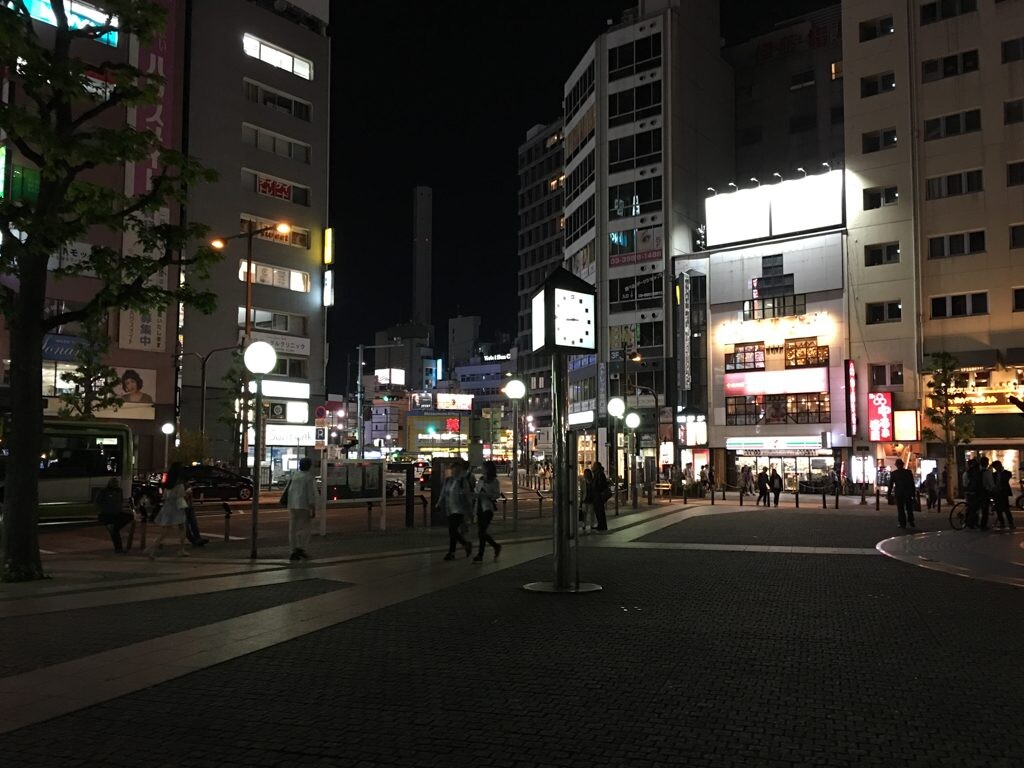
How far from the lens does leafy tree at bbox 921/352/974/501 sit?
39469 mm

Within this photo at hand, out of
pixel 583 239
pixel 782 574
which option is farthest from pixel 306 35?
pixel 782 574

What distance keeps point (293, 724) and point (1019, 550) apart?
15218mm

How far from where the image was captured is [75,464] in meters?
25.4

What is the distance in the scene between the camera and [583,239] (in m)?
63.4

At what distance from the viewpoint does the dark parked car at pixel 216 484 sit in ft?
114

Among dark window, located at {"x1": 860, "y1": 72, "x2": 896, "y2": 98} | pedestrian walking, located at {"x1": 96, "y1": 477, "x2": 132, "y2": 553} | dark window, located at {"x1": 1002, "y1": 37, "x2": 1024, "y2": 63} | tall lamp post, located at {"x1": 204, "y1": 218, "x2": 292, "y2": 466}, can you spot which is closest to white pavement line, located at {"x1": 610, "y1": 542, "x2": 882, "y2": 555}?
pedestrian walking, located at {"x1": 96, "y1": 477, "x2": 132, "y2": 553}

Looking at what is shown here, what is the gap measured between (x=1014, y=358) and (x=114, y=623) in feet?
142

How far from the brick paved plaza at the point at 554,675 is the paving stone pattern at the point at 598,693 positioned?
24 millimetres

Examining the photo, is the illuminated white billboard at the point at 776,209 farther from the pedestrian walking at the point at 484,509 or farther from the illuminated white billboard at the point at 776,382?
the pedestrian walking at the point at 484,509

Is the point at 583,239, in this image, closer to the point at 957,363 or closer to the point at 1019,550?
the point at 957,363

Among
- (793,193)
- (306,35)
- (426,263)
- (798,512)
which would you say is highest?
(426,263)

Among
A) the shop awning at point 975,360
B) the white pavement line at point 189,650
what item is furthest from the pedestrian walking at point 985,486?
the shop awning at point 975,360

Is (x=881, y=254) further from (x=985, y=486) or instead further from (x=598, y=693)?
(x=598, y=693)

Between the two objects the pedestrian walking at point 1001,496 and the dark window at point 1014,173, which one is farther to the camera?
the dark window at point 1014,173
